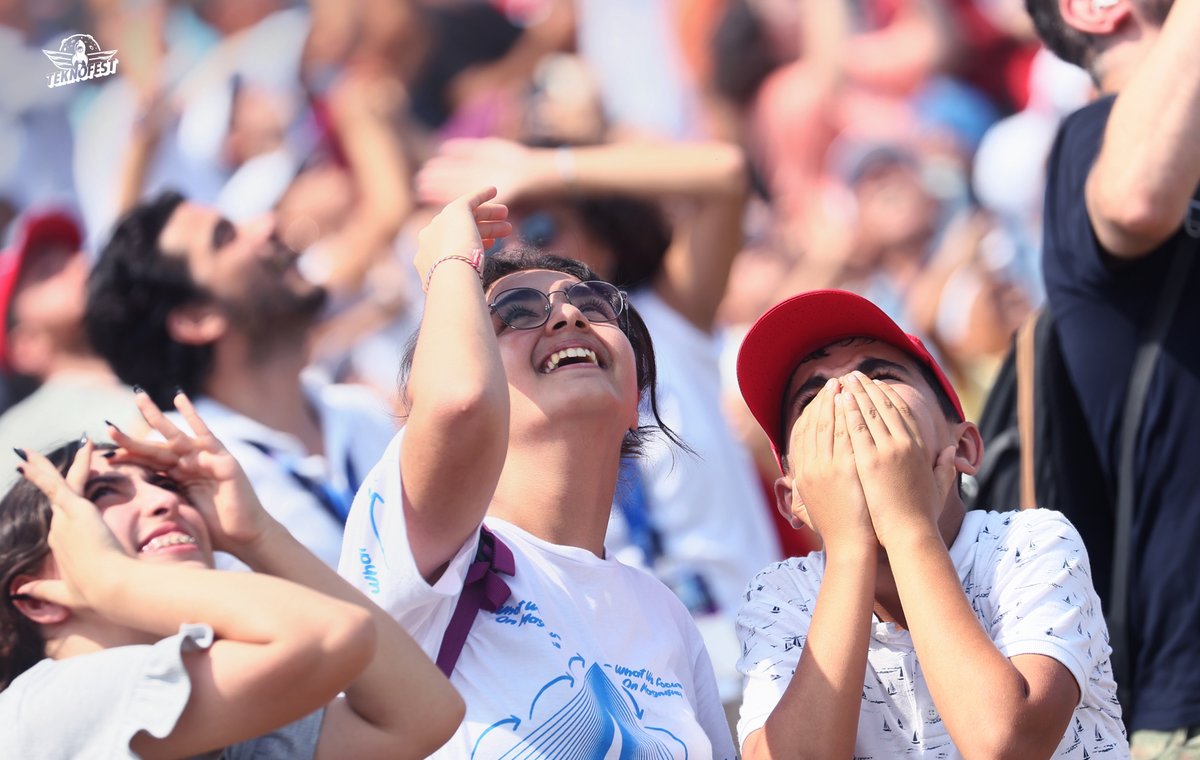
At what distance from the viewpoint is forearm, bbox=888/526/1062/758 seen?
1.93 m

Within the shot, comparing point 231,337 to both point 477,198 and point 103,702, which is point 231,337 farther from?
point 103,702

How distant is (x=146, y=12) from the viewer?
7.79 m

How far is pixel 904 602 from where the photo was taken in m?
2.05

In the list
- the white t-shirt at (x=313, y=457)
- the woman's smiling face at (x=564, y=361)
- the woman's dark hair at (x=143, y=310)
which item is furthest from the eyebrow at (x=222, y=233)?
the woman's smiling face at (x=564, y=361)

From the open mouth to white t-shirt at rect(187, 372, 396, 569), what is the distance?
1.37 m

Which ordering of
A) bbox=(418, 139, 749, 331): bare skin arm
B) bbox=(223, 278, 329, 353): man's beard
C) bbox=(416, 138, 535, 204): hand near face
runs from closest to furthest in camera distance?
bbox=(416, 138, 535, 204): hand near face < bbox=(418, 139, 749, 331): bare skin arm < bbox=(223, 278, 329, 353): man's beard

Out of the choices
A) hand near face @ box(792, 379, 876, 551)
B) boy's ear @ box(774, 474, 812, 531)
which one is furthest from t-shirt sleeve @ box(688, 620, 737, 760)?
hand near face @ box(792, 379, 876, 551)

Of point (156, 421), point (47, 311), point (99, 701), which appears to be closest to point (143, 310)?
point (47, 311)

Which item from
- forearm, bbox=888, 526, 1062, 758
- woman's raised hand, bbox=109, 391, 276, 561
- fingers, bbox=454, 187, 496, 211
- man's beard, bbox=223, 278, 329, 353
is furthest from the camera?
man's beard, bbox=223, 278, 329, 353

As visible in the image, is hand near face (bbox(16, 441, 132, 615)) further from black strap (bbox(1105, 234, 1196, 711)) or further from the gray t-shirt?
black strap (bbox(1105, 234, 1196, 711))

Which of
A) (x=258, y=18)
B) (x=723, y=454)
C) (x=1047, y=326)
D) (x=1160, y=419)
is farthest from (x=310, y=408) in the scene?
(x=258, y=18)

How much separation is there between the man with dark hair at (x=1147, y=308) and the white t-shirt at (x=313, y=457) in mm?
1871

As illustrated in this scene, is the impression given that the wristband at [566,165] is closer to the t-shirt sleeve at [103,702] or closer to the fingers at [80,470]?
the fingers at [80,470]

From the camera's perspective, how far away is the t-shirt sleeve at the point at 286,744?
6.86ft
